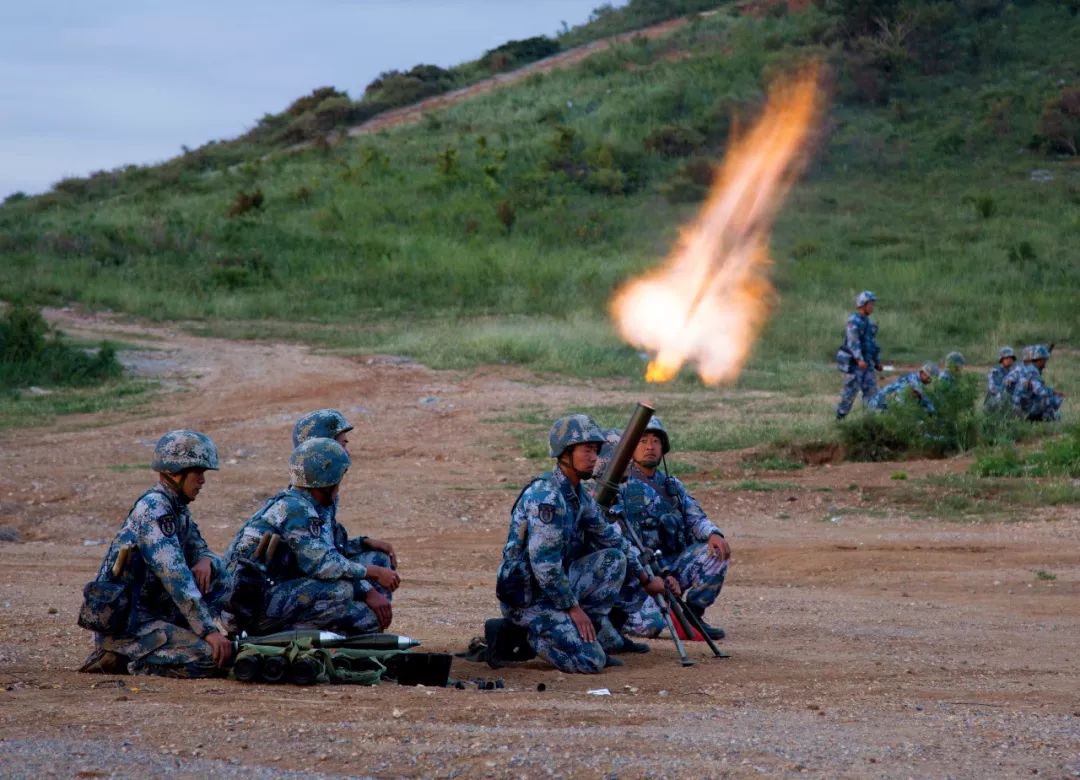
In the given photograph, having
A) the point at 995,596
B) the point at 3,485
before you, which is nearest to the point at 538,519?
the point at 995,596

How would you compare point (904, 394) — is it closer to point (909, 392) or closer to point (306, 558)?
point (909, 392)

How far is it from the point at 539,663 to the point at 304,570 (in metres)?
1.47

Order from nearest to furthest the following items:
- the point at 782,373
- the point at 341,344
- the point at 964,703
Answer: the point at 964,703 → the point at 782,373 → the point at 341,344

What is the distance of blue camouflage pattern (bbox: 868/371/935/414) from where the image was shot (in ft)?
59.5

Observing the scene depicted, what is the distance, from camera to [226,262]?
3428 cm

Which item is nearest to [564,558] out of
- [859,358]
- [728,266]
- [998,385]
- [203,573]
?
[203,573]

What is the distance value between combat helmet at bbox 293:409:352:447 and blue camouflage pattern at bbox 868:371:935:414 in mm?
10316

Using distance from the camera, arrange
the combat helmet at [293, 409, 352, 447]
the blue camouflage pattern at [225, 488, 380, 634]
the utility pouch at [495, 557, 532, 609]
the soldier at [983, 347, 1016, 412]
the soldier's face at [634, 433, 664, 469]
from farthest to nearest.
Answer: the soldier at [983, 347, 1016, 412] < the soldier's face at [634, 433, 664, 469] < the combat helmet at [293, 409, 352, 447] < the utility pouch at [495, 557, 532, 609] < the blue camouflage pattern at [225, 488, 380, 634]

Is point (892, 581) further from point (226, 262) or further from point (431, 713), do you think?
point (226, 262)

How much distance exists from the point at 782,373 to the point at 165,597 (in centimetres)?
1869

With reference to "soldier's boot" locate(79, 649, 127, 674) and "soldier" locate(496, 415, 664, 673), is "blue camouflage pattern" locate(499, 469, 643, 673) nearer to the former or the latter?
"soldier" locate(496, 415, 664, 673)

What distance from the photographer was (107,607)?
752 centimetres

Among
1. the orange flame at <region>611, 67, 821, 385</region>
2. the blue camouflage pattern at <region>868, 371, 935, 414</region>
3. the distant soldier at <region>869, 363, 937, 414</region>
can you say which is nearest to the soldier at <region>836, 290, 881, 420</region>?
the distant soldier at <region>869, 363, 937, 414</region>

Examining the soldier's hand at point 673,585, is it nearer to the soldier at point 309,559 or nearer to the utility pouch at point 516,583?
the utility pouch at point 516,583
